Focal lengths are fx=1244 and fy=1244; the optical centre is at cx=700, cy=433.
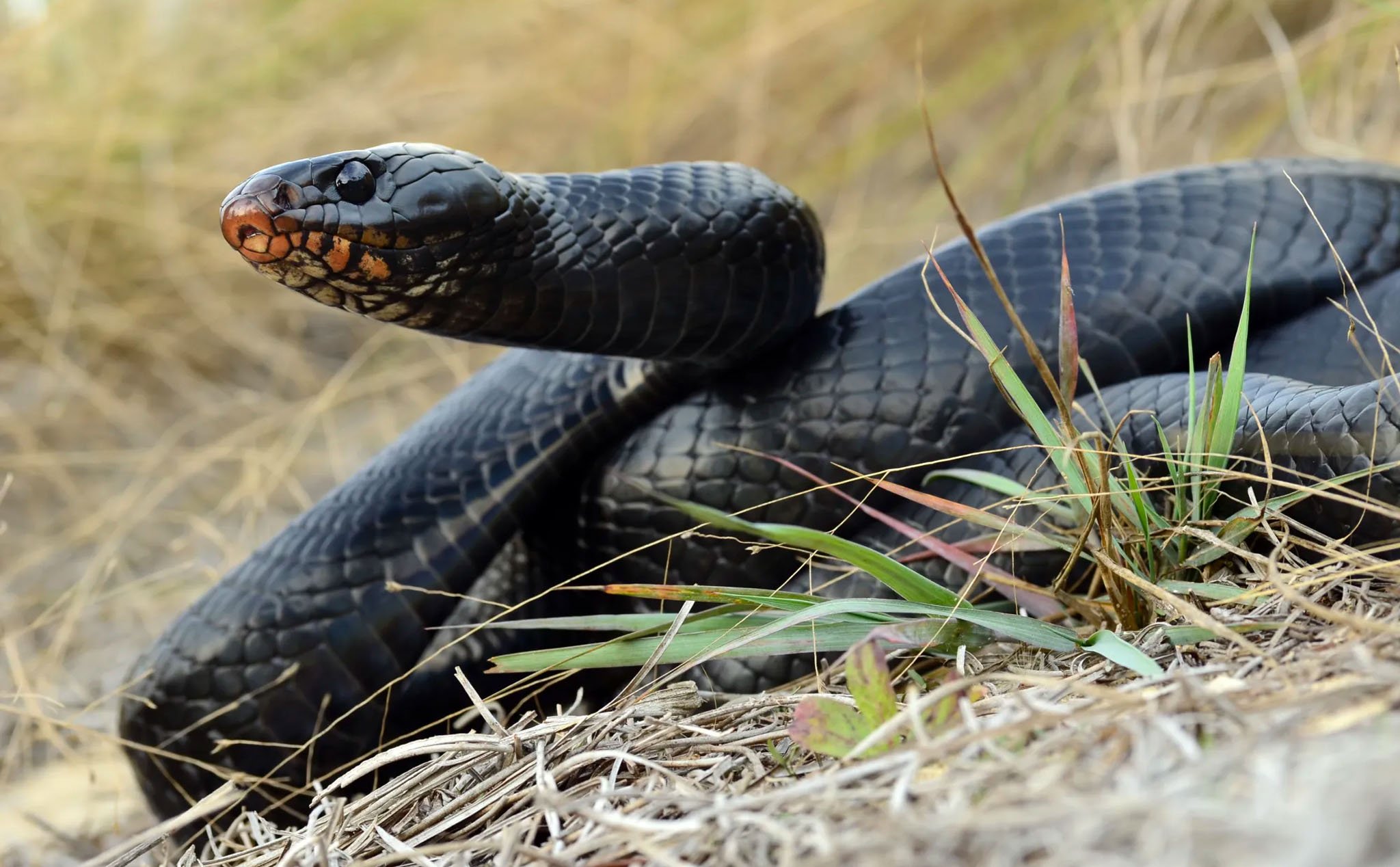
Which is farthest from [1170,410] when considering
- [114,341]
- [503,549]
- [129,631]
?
[114,341]

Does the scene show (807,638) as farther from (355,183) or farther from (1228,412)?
(355,183)

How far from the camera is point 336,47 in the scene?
4895mm

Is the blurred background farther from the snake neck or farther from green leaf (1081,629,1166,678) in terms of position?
green leaf (1081,629,1166,678)

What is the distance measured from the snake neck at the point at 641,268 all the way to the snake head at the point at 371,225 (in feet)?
0.06

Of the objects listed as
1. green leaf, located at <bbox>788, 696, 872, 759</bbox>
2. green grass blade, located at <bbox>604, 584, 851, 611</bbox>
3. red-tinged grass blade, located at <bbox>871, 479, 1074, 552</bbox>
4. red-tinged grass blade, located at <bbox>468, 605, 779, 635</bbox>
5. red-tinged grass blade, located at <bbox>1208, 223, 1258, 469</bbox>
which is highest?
red-tinged grass blade, located at <bbox>1208, 223, 1258, 469</bbox>

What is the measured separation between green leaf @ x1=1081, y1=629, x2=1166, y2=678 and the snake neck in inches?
30.3

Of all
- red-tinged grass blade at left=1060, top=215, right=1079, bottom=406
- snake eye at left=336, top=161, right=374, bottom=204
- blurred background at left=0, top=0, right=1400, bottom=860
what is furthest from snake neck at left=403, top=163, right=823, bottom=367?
blurred background at left=0, top=0, right=1400, bottom=860

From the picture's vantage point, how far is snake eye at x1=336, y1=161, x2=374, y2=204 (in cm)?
142

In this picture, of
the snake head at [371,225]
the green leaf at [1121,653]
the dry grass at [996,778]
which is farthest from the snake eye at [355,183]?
the green leaf at [1121,653]

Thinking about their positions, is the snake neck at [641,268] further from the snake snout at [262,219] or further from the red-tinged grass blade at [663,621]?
the red-tinged grass blade at [663,621]

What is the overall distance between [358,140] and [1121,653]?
Result: 153 inches

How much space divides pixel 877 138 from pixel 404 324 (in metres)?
3.54

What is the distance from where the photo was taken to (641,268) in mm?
1672

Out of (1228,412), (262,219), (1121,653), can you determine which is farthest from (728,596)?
(262,219)
